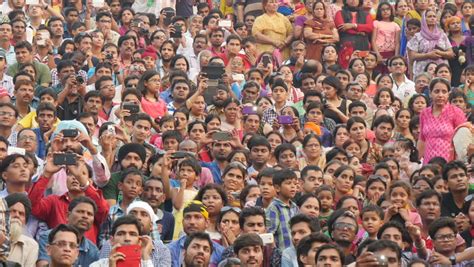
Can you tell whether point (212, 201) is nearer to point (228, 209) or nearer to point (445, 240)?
point (228, 209)

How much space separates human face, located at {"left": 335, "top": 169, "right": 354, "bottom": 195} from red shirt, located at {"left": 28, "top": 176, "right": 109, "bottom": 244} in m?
2.32

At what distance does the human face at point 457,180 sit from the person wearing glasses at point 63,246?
3832mm

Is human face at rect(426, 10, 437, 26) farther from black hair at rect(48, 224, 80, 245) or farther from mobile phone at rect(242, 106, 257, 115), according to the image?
black hair at rect(48, 224, 80, 245)

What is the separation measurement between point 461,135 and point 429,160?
0.40 m

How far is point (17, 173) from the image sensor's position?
46.1 feet

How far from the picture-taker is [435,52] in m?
21.3

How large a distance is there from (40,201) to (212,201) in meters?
1.39

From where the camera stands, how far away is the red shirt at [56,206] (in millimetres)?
13906

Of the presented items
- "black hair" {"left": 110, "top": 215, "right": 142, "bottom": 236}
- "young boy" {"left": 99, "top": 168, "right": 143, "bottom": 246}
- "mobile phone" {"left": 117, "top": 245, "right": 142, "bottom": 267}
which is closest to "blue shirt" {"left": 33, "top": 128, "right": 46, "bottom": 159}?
"young boy" {"left": 99, "top": 168, "right": 143, "bottom": 246}

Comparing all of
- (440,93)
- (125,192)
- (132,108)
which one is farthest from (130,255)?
(440,93)

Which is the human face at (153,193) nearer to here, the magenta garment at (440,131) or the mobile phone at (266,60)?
the magenta garment at (440,131)

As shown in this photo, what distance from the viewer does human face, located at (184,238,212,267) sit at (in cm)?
1336

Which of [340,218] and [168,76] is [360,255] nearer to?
[340,218]

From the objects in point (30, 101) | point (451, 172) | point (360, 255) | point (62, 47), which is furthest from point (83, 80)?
point (360, 255)
